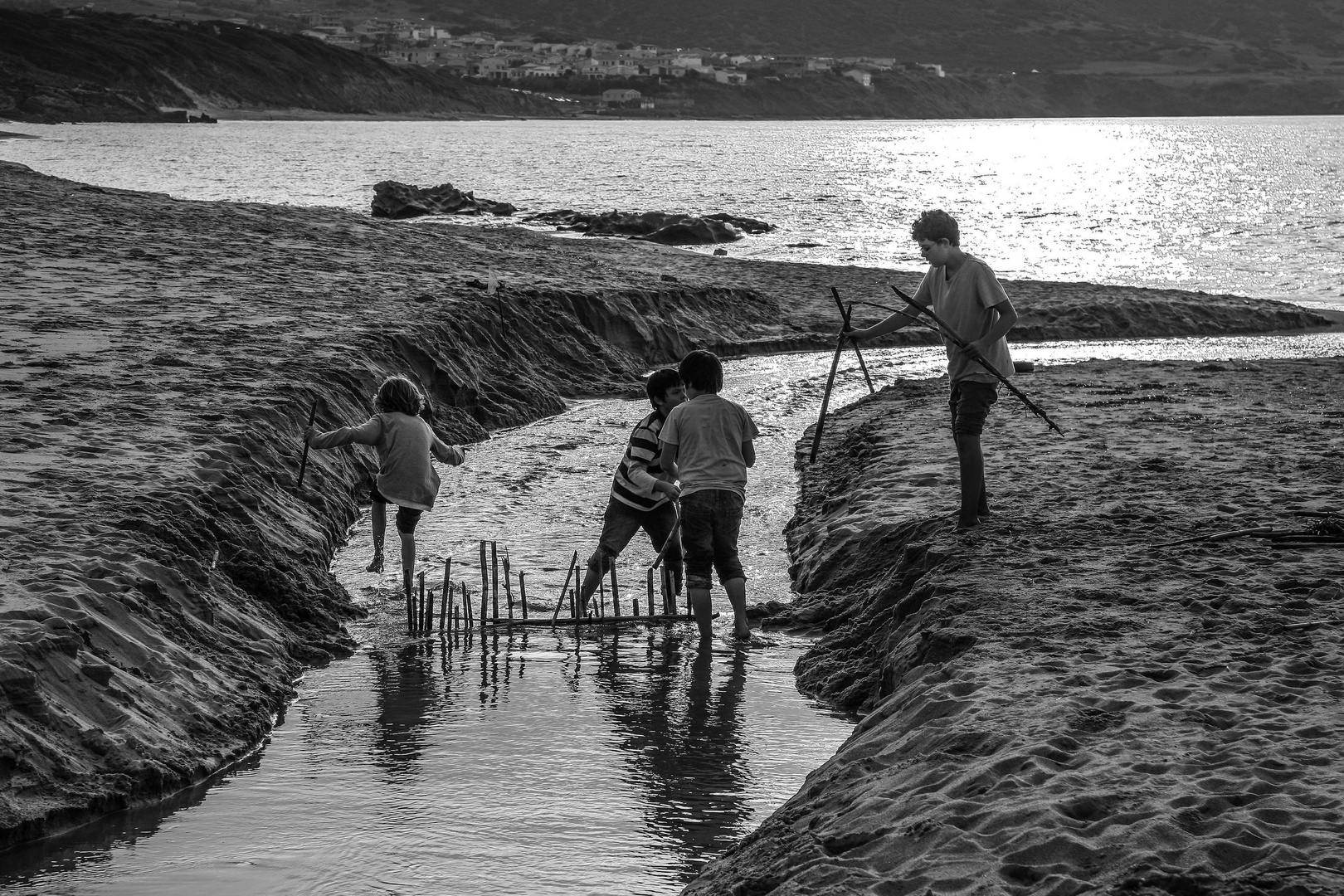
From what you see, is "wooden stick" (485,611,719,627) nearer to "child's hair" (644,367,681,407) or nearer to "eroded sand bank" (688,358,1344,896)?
"eroded sand bank" (688,358,1344,896)

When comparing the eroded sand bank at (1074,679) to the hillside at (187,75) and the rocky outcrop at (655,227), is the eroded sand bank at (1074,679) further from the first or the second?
the hillside at (187,75)

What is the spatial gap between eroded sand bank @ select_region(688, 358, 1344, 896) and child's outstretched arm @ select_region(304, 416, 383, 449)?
114 inches

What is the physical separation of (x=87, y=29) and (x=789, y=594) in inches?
5941

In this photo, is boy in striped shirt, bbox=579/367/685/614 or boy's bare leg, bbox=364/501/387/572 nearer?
boy in striped shirt, bbox=579/367/685/614

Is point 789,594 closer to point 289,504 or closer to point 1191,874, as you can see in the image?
point 289,504

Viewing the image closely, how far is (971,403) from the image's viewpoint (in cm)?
793

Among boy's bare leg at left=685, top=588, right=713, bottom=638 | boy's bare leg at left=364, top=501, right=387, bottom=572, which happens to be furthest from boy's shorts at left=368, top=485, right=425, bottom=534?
boy's bare leg at left=685, top=588, right=713, bottom=638

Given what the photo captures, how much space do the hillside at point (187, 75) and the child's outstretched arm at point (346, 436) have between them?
121m

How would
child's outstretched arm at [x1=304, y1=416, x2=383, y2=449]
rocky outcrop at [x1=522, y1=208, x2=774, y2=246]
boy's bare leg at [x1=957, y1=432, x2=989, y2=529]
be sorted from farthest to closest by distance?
rocky outcrop at [x1=522, y1=208, x2=774, y2=246] → child's outstretched arm at [x1=304, y1=416, x2=383, y2=449] → boy's bare leg at [x1=957, y1=432, x2=989, y2=529]

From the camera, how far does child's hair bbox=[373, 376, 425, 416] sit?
29.1ft

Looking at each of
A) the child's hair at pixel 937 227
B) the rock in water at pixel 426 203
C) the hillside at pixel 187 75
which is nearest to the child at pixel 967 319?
the child's hair at pixel 937 227

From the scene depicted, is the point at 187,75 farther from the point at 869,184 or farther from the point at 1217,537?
the point at 1217,537

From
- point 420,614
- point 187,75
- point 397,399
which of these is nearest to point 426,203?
point 397,399

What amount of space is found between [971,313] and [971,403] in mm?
509
